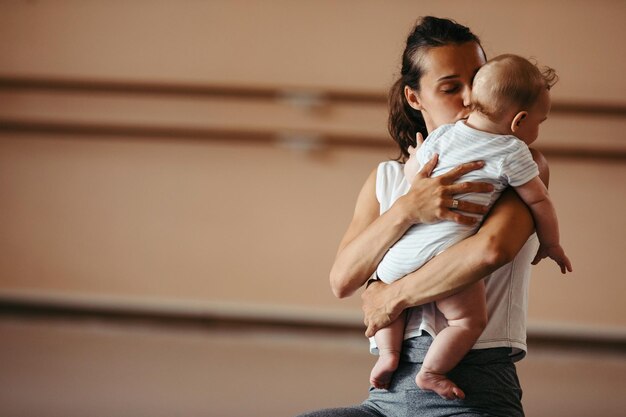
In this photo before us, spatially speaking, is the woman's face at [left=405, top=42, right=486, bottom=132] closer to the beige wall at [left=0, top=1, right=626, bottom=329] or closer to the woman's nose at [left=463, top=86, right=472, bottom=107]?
the woman's nose at [left=463, top=86, right=472, bottom=107]

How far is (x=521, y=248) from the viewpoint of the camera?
0.99m

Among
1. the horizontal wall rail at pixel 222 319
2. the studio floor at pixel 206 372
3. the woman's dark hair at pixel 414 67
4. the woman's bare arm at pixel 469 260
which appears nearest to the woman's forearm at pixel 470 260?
the woman's bare arm at pixel 469 260

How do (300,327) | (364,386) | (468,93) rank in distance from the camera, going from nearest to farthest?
(468,93) → (364,386) → (300,327)

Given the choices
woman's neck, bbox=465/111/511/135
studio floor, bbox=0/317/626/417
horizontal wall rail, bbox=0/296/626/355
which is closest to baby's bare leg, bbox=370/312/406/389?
woman's neck, bbox=465/111/511/135

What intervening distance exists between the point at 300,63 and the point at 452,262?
→ 1449 mm

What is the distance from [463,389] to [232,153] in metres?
1.46

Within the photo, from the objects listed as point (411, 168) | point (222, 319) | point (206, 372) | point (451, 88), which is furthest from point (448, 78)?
point (222, 319)

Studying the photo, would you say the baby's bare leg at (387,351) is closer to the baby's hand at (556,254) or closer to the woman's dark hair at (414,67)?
the baby's hand at (556,254)

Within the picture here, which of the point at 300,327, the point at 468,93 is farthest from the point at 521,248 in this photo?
the point at 300,327

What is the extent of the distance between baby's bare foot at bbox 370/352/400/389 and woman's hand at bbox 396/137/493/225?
157 millimetres

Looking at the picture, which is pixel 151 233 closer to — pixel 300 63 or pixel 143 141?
pixel 143 141

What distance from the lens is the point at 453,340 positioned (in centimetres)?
92

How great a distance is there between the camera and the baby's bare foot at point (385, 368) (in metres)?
0.96

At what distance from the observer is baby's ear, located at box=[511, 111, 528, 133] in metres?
0.94
